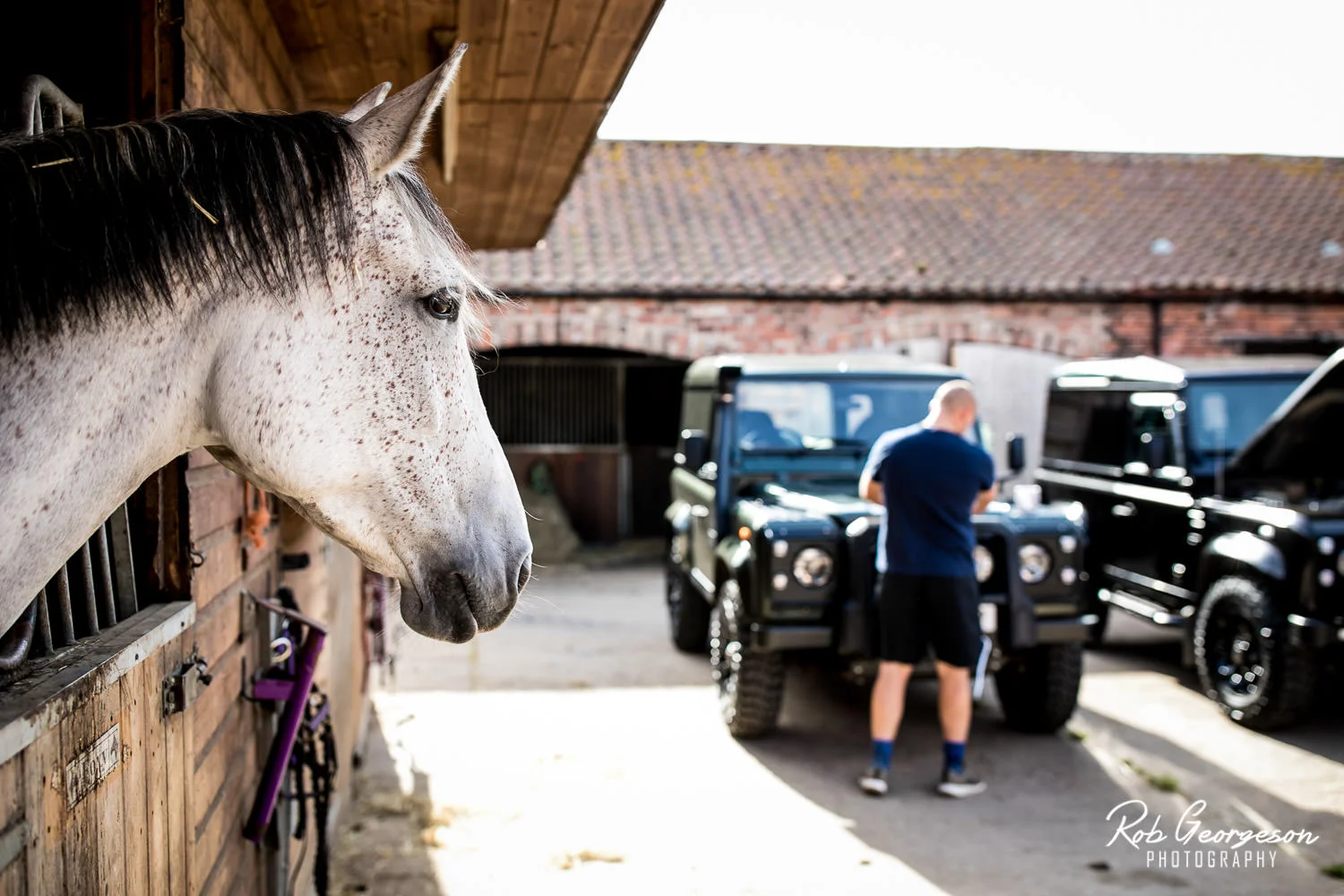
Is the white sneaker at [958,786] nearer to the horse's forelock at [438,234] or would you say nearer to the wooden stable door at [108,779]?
the wooden stable door at [108,779]

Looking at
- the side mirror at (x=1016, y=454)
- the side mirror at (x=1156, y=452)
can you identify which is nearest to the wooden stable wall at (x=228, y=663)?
the side mirror at (x=1016, y=454)

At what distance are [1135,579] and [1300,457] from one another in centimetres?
135

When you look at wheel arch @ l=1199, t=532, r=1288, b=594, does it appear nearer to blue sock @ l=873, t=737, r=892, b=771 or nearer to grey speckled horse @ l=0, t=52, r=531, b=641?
blue sock @ l=873, t=737, r=892, b=771

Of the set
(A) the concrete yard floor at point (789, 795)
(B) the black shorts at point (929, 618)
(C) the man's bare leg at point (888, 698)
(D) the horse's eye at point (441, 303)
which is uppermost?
(D) the horse's eye at point (441, 303)

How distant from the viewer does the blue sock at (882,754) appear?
15.9ft

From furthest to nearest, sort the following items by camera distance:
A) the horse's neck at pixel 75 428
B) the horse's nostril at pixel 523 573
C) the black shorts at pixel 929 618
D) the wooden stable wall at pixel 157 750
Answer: the black shorts at pixel 929 618 < the horse's nostril at pixel 523 573 < the wooden stable wall at pixel 157 750 < the horse's neck at pixel 75 428

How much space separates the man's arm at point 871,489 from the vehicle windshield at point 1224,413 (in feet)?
10.3

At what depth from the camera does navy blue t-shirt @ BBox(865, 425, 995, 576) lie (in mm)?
4605

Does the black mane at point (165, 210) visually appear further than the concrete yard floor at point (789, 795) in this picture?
No

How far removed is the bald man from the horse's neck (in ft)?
12.2

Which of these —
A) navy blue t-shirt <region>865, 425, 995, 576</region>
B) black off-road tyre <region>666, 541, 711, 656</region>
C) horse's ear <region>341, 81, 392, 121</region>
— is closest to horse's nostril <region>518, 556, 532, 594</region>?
horse's ear <region>341, 81, 392, 121</region>

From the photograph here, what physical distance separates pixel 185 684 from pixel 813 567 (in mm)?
3697

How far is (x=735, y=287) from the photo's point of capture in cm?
1270

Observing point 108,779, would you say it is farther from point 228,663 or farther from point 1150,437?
point 1150,437
